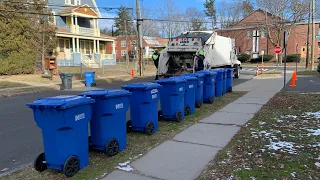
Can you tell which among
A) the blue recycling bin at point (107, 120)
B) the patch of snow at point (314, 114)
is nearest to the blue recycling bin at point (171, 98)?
the blue recycling bin at point (107, 120)

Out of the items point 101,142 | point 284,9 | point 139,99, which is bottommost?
point 101,142

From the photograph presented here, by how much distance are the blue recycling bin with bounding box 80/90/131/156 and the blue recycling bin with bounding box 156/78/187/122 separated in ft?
6.84

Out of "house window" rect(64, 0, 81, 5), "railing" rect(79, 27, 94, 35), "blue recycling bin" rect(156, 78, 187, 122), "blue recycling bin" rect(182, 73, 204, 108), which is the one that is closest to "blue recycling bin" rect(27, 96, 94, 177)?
"blue recycling bin" rect(156, 78, 187, 122)

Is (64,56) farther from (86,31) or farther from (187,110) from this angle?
(187,110)

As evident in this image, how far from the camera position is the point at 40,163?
3973 mm

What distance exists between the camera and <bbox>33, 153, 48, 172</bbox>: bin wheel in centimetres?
393

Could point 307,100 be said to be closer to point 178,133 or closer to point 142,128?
point 178,133

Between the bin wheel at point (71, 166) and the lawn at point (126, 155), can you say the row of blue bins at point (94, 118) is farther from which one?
the lawn at point (126, 155)

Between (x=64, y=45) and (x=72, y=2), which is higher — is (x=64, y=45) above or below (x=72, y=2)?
below

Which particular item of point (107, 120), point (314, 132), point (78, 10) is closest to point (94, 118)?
point (107, 120)

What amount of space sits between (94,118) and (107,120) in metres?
0.21

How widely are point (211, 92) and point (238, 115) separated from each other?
1.90 m

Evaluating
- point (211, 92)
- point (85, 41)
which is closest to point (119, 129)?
point (211, 92)

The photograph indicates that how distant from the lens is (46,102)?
11.9 feet
